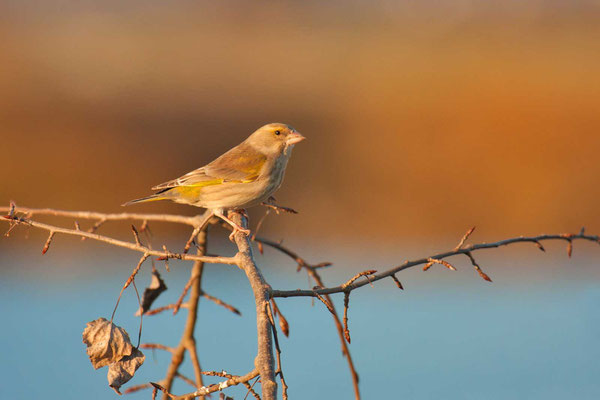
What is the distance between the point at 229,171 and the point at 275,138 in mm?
457

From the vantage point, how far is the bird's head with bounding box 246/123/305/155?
16.8 ft

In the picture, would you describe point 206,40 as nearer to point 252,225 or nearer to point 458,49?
point 458,49

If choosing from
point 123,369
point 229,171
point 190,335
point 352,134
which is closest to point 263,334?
point 123,369

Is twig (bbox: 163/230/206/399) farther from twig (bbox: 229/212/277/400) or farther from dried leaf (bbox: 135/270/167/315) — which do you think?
twig (bbox: 229/212/277/400)

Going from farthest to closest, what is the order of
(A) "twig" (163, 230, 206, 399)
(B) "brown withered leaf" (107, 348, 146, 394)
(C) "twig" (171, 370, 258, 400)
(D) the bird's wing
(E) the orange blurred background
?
(E) the orange blurred background → (D) the bird's wing → (A) "twig" (163, 230, 206, 399) → (B) "brown withered leaf" (107, 348, 146, 394) → (C) "twig" (171, 370, 258, 400)

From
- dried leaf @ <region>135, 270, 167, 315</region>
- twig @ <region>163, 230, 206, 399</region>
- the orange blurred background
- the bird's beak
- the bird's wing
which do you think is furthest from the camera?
the orange blurred background

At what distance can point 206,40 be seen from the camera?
25000 mm

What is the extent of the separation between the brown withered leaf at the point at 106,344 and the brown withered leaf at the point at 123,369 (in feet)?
0.06

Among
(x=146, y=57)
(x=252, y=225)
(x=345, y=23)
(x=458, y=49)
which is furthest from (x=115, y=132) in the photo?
(x=345, y=23)

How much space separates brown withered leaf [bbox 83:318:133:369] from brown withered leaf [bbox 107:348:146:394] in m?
0.02

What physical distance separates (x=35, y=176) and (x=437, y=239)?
743 centimetres

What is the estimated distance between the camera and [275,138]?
518cm

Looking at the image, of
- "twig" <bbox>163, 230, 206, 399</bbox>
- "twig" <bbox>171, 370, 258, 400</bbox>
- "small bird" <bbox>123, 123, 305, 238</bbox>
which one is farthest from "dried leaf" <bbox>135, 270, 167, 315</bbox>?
"twig" <bbox>171, 370, 258, 400</bbox>

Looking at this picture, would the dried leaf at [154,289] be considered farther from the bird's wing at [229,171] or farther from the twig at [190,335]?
the bird's wing at [229,171]
